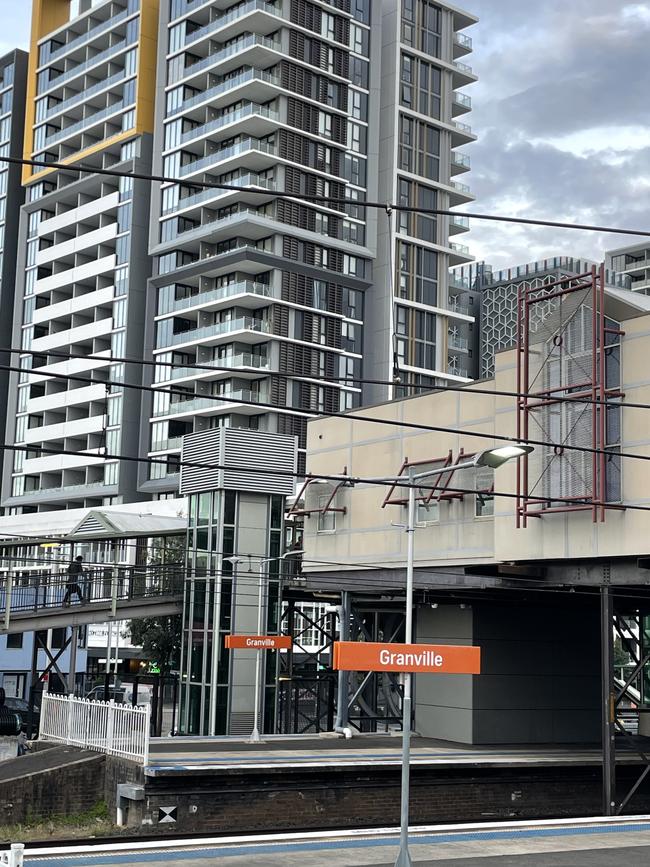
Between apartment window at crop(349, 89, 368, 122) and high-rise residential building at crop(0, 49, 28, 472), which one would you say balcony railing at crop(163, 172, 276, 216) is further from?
high-rise residential building at crop(0, 49, 28, 472)

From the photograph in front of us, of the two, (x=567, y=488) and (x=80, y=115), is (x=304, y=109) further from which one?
(x=567, y=488)

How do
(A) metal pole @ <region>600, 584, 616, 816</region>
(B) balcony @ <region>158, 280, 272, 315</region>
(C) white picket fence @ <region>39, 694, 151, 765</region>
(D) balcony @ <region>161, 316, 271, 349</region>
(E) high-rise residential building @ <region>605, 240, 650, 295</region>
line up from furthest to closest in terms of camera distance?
(E) high-rise residential building @ <region>605, 240, 650, 295</region>
(B) balcony @ <region>158, 280, 272, 315</region>
(D) balcony @ <region>161, 316, 271, 349</region>
(A) metal pole @ <region>600, 584, 616, 816</region>
(C) white picket fence @ <region>39, 694, 151, 765</region>

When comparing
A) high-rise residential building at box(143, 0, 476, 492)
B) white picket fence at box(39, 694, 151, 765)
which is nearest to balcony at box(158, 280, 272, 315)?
high-rise residential building at box(143, 0, 476, 492)

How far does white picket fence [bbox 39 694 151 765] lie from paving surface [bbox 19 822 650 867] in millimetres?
7837

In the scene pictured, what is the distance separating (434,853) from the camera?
1986 centimetres

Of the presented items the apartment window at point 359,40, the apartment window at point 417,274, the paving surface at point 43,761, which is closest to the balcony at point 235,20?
the apartment window at point 359,40

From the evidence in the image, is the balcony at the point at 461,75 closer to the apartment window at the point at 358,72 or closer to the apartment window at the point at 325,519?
the apartment window at the point at 358,72

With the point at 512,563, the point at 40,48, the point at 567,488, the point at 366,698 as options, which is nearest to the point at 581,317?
the point at 567,488

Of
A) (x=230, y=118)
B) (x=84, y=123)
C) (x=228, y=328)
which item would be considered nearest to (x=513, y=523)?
(x=228, y=328)

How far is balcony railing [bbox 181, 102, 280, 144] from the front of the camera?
3733 inches

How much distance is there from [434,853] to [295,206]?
80020 mm

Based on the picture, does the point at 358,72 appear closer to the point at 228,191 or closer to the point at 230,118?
the point at 230,118

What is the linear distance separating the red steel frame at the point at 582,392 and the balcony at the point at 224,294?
6297 cm

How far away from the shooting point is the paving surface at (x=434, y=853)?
18.5m
